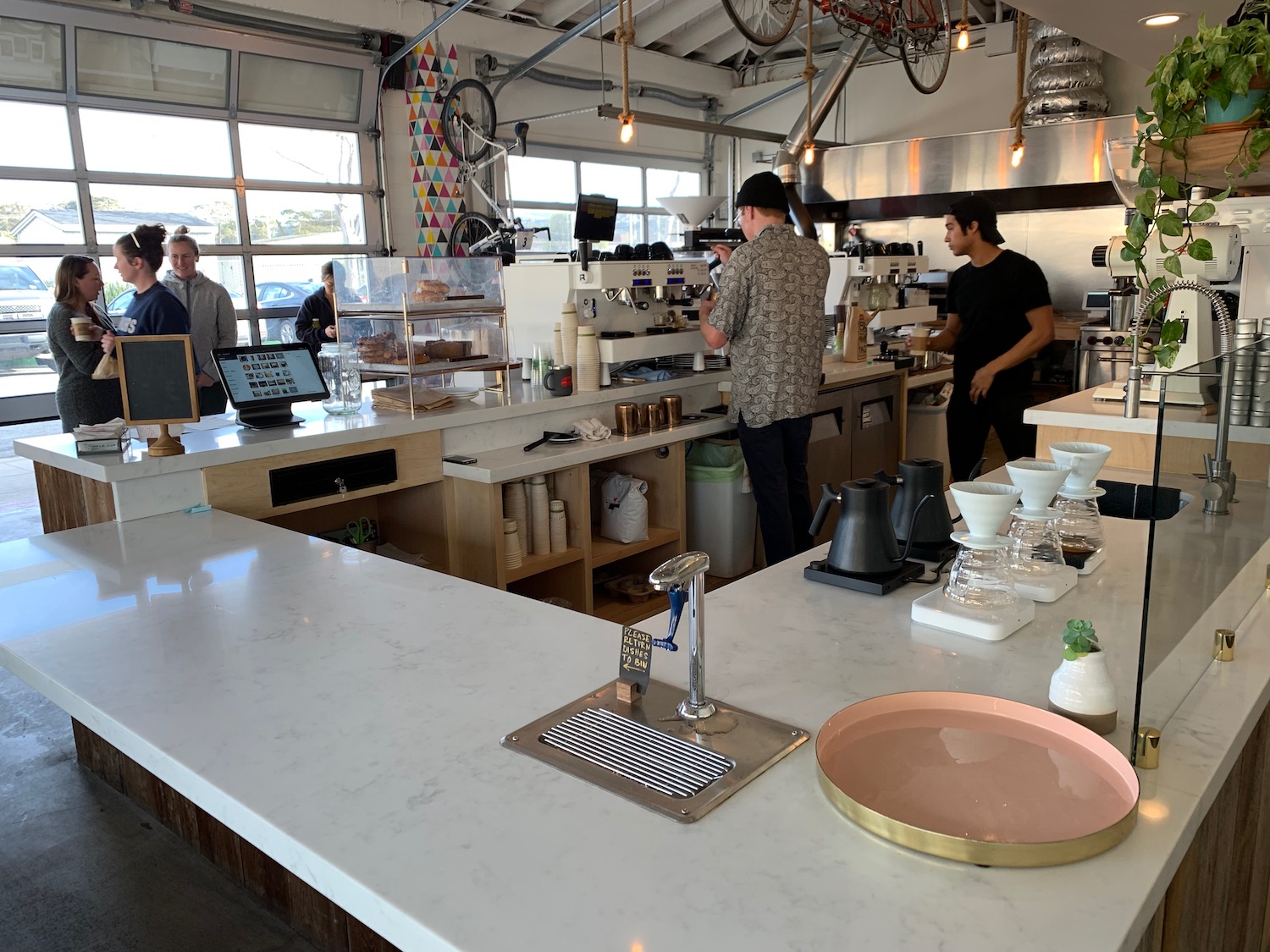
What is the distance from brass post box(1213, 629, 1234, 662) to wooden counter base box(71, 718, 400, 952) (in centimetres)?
146

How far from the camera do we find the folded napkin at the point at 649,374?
4.38 m

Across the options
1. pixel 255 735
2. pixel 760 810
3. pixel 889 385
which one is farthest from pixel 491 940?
pixel 889 385

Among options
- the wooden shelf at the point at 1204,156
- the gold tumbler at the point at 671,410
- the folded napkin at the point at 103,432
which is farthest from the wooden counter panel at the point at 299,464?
the wooden shelf at the point at 1204,156

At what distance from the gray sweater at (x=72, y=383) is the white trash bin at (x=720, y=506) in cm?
270

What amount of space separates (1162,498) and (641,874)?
77 cm

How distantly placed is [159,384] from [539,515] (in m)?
1.44

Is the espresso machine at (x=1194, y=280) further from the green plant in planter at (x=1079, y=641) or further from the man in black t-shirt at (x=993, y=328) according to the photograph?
the green plant in planter at (x=1079, y=641)

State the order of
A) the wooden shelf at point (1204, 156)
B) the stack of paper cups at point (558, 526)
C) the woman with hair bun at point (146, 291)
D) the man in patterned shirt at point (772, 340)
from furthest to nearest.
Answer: the woman with hair bun at point (146, 291) < the man in patterned shirt at point (772, 340) < the stack of paper cups at point (558, 526) < the wooden shelf at point (1204, 156)

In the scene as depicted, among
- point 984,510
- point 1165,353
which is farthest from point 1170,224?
point 984,510

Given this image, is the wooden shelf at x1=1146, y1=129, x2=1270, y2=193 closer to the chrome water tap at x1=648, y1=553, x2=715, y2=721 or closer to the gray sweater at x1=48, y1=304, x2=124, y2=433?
the chrome water tap at x1=648, y1=553, x2=715, y2=721

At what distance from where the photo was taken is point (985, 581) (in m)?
1.76

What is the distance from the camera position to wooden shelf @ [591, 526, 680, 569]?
4.04m

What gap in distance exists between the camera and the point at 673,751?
A: 1.34m

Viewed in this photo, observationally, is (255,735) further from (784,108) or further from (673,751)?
(784,108)
